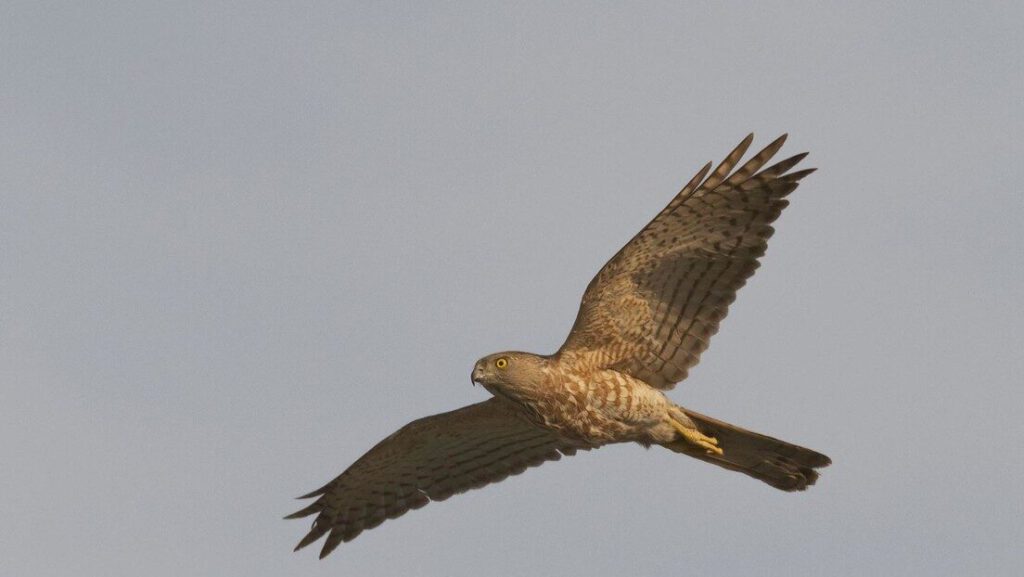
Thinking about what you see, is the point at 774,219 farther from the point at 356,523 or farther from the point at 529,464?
the point at 356,523

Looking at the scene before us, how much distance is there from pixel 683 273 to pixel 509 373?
174 cm

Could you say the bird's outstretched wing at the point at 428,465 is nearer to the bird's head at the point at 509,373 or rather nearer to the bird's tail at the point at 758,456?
the bird's head at the point at 509,373

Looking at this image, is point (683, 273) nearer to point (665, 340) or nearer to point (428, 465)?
point (665, 340)

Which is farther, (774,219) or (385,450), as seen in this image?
(385,450)

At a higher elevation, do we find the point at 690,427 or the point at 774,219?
the point at 774,219

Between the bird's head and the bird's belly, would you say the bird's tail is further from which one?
the bird's head

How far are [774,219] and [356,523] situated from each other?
5.08 metres

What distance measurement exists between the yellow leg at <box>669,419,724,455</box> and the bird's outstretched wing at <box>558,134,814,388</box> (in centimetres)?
43

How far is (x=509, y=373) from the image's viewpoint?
584 inches

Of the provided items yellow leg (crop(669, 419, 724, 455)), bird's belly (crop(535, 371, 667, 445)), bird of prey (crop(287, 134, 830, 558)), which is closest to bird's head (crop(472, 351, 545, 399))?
bird of prey (crop(287, 134, 830, 558))

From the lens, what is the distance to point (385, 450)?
16.6 meters

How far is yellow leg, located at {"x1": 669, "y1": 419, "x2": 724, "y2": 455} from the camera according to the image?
597 inches

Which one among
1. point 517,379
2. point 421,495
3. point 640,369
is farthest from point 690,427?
point 421,495

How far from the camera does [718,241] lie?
594 inches
